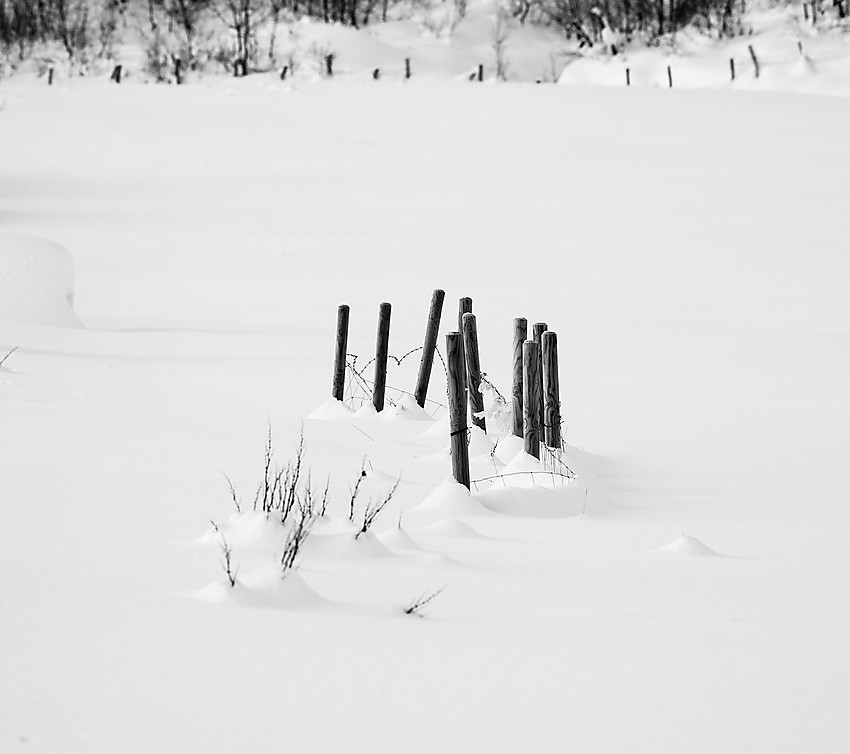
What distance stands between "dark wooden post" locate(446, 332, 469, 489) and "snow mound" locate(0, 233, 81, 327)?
6.71 meters

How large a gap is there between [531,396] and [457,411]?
2.18 ft

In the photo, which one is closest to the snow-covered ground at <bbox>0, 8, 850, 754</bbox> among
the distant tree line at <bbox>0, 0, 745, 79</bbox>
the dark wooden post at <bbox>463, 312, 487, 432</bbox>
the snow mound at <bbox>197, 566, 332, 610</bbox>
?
the snow mound at <bbox>197, 566, 332, 610</bbox>

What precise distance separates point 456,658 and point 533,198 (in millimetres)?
18561

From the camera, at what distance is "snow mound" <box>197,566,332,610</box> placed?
9.70 ft

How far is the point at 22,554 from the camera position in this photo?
329 cm

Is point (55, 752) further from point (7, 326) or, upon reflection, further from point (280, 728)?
point (7, 326)

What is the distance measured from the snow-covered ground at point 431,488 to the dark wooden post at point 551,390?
0.36 metres

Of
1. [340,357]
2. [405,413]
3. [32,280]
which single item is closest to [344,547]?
[405,413]

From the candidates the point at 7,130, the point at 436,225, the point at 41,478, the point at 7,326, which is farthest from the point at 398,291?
the point at 7,130

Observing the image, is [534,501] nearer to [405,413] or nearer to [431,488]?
[431,488]

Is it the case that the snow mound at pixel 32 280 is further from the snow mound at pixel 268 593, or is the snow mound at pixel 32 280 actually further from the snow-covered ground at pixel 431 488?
the snow mound at pixel 268 593

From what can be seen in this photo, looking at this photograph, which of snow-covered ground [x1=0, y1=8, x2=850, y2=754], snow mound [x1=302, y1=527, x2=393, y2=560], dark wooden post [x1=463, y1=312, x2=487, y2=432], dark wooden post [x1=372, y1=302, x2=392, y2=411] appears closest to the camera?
snow-covered ground [x1=0, y1=8, x2=850, y2=754]

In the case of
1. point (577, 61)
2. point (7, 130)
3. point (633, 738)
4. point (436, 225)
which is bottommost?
point (633, 738)

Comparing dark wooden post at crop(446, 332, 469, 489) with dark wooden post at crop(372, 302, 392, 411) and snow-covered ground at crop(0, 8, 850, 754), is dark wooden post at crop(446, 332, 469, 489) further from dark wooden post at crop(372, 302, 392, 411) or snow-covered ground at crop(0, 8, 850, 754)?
dark wooden post at crop(372, 302, 392, 411)
